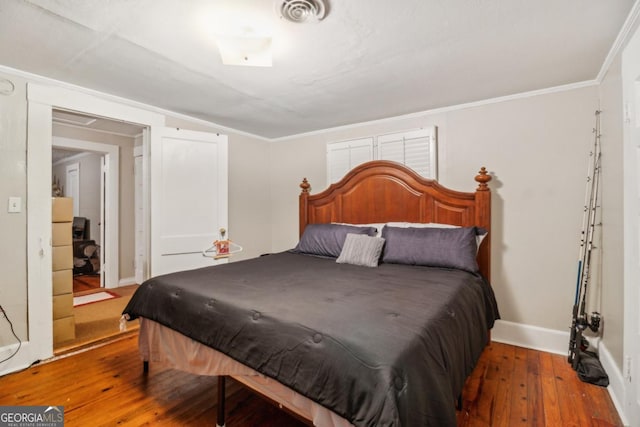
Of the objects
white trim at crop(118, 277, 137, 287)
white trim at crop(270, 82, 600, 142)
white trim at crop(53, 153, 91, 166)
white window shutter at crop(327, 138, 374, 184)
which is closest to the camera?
white trim at crop(270, 82, 600, 142)

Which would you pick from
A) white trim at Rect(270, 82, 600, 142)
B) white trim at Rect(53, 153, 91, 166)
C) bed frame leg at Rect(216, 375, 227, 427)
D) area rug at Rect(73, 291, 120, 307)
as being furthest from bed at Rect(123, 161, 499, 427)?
white trim at Rect(53, 153, 91, 166)

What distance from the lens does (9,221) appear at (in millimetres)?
2279

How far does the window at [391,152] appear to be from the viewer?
3141mm

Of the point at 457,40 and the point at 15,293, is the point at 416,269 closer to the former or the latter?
the point at 457,40

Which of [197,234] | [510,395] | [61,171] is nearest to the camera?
[510,395]

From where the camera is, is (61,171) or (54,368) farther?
(61,171)

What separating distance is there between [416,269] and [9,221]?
124 inches

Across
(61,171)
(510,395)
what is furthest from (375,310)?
(61,171)

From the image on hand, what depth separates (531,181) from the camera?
8.69 feet

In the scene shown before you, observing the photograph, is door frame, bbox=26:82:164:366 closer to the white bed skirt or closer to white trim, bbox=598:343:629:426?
the white bed skirt

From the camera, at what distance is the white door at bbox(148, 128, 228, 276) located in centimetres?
311

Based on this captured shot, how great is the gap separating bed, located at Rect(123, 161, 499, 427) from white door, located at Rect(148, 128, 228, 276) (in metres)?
1.00

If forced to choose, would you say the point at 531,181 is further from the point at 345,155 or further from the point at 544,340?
the point at 345,155

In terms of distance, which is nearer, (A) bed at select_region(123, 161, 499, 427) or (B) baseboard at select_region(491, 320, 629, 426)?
(A) bed at select_region(123, 161, 499, 427)
